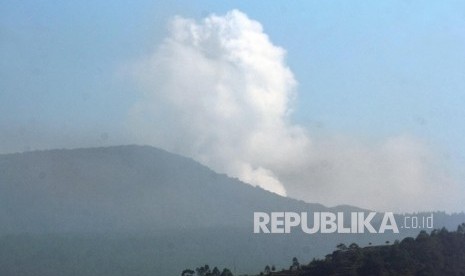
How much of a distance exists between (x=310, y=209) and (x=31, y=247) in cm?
321

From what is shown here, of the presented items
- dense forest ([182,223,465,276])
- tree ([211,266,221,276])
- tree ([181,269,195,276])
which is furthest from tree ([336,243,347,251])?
tree ([181,269,195,276])

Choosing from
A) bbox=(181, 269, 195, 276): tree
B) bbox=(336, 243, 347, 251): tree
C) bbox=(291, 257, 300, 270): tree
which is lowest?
bbox=(181, 269, 195, 276): tree

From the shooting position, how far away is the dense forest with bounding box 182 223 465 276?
30.5 feet

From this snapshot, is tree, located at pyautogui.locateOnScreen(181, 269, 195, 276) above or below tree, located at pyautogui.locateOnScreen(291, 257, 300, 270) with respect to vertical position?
below

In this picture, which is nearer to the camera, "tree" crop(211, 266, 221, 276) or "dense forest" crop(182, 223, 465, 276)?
"tree" crop(211, 266, 221, 276)

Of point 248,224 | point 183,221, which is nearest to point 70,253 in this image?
point 183,221

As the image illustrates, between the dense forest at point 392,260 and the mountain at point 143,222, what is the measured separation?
0.11m

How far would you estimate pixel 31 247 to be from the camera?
9.28 meters

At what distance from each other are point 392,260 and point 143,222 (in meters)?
2.88

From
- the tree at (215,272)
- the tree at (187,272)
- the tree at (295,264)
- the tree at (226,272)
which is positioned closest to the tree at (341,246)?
the tree at (295,264)

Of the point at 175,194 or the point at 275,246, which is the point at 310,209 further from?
the point at 175,194

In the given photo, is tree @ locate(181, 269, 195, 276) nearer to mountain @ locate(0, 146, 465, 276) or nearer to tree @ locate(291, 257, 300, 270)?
mountain @ locate(0, 146, 465, 276)

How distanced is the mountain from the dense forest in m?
0.11

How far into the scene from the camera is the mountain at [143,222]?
9.21 meters
